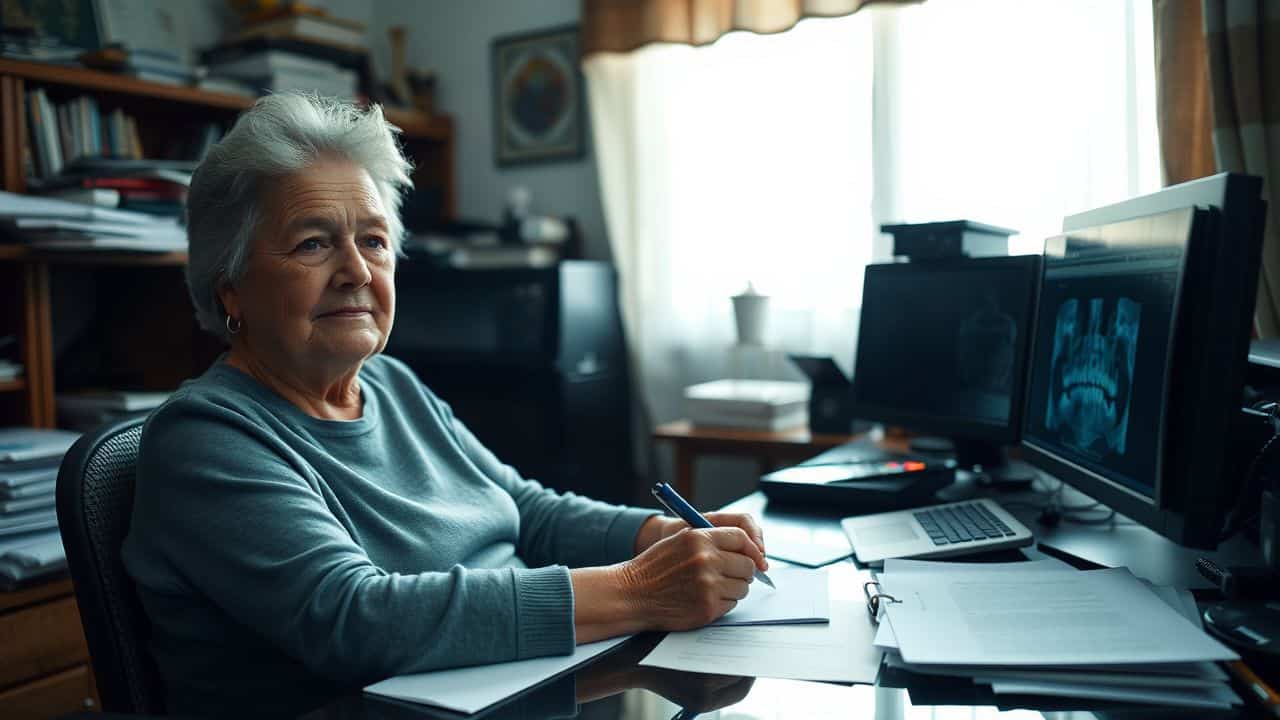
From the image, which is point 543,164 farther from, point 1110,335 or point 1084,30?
point 1110,335

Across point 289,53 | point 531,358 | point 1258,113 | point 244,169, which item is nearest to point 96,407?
point 531,358

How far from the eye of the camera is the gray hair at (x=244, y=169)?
3.44 feet

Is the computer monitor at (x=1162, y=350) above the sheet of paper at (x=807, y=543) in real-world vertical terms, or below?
above

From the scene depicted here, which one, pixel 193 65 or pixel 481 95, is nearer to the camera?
pixel 193 65

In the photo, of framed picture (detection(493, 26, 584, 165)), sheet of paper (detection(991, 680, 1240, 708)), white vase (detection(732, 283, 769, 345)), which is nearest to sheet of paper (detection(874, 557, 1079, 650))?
sheet of paper (detection(991, 680, 1240, 708))

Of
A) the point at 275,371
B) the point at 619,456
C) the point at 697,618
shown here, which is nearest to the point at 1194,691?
the point at 697,618

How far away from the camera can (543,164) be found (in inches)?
118

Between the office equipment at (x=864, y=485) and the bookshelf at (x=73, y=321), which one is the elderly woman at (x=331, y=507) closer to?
the office equipment at (x=864, y=485)

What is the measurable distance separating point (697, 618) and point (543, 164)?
7.68 ft

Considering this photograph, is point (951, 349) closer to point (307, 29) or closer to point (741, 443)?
point (741, 443)

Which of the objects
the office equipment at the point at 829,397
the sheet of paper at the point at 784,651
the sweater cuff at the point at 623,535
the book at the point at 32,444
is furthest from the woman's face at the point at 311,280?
the office equipment at the point at 829,397

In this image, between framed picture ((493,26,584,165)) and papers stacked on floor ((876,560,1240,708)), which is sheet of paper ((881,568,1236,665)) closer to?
papers stacked on floor ((876,560,1240,708))

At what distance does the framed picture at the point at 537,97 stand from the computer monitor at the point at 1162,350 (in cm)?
201

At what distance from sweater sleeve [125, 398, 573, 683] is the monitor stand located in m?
0.91
